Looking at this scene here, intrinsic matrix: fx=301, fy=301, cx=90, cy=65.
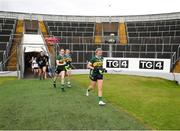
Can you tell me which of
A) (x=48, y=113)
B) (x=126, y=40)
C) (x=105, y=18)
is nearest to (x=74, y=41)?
(x=126, y=40)

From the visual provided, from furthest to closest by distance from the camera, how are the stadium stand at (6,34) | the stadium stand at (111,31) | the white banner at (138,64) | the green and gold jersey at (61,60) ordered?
the stadium stand at (6,34) < the stadium stand at (111,31) < the white banner at (138,64) < the green and gold jersey at (61,60)

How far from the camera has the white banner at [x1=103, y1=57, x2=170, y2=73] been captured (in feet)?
77.3

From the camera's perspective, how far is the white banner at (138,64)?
2356cm

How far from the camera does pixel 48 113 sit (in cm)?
872

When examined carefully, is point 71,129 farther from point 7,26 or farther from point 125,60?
point 7,26

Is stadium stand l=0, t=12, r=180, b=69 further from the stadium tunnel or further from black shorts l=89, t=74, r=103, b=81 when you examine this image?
black shorts l=89, t=74, r=103, b=81

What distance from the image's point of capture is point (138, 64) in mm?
24656

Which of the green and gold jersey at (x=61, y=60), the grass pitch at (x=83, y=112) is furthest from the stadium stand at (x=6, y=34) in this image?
the grass pitch at (x=83, y=112)

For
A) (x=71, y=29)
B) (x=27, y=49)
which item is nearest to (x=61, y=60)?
(x=27, y=49)

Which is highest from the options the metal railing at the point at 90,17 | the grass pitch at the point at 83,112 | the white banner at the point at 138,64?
the metal railing at the point at 90,17

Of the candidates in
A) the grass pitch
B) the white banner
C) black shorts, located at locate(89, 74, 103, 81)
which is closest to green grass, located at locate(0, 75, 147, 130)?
the grass pitch

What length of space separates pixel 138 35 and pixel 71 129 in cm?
3372

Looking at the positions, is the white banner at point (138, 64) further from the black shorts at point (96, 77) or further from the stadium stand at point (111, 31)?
the black shorts at point (96, 77)

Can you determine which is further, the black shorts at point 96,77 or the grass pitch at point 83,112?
the black shorts at point 96,77
